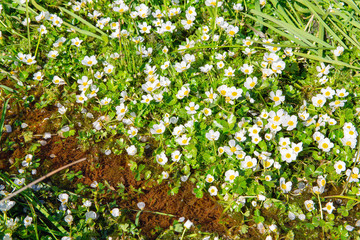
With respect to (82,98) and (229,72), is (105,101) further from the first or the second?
(229,72)

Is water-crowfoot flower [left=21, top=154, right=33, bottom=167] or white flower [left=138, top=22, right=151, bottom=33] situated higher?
white flower [left=138, top=22, right=151, bottom=33]

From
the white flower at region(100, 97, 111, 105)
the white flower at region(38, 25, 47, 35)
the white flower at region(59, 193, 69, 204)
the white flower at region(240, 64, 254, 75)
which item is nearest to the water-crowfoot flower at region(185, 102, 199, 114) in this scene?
the white flower at region(240, 64, 254, 75)

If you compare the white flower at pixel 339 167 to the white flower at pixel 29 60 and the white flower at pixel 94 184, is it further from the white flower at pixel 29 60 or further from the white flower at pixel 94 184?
the white flower at pixel 29 60

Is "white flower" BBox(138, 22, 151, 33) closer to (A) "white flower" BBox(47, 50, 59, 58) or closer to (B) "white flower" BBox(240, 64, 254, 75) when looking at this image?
(A) "white flower" BBox(47, 50, 59, 58)

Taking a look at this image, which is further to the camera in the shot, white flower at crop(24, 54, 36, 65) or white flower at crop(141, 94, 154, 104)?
white flower at crop(24, 54, 36, 65)

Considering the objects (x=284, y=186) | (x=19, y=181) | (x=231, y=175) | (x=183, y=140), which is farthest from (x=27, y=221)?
(x=284, y=186)

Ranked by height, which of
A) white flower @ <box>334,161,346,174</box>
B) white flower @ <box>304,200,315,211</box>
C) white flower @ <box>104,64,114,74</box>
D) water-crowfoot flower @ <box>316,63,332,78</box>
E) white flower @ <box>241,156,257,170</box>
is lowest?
white flower @ <box>304,200,315,211</box>

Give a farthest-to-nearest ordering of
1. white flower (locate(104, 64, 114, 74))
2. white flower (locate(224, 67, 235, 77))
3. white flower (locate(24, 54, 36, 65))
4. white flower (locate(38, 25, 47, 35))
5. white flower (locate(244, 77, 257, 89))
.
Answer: white flower (locate(38, 25, 47, 35)) < white flower (locate(24, 54, 36, 65)) < white flower (locate(104, 64, 114, 74)) < white flower (locate(224, 67, 235, 77)) < white flower (locate(244, 77, 257, 89))

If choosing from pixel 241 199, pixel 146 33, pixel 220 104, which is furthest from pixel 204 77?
pixel 241 199

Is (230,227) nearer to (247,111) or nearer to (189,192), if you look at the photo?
(189,192)
